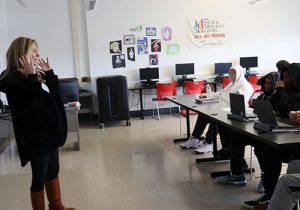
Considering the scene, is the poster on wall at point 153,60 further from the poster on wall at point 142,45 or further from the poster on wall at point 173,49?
the poster on wall at point 173,49

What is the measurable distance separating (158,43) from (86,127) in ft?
8.24

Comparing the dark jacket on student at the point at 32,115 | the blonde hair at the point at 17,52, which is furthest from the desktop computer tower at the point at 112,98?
the blonde hair at the point at 17,52

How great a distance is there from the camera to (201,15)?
8047 mm

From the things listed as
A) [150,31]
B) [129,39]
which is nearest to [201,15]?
[150,31]

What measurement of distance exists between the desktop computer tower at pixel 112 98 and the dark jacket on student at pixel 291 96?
4274mm

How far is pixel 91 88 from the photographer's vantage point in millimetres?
7719

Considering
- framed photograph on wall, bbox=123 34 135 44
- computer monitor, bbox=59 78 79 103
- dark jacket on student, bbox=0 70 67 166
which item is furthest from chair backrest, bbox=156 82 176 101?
dark jacket on student, bbox=0 70 67 166

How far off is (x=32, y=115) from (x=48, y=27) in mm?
5706

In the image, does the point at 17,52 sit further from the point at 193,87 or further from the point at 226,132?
the point at 193,87

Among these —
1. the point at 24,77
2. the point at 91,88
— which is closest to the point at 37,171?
the point at 24,77

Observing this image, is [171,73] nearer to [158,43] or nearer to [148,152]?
[158,43]

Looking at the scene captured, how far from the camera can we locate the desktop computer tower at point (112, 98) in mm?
7066

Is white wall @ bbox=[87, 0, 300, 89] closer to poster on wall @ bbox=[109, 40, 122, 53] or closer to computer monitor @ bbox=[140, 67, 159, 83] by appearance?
poster on wall @ bbox=[109, 40, 122, 53]

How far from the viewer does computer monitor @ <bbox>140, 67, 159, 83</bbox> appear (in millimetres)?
7789
